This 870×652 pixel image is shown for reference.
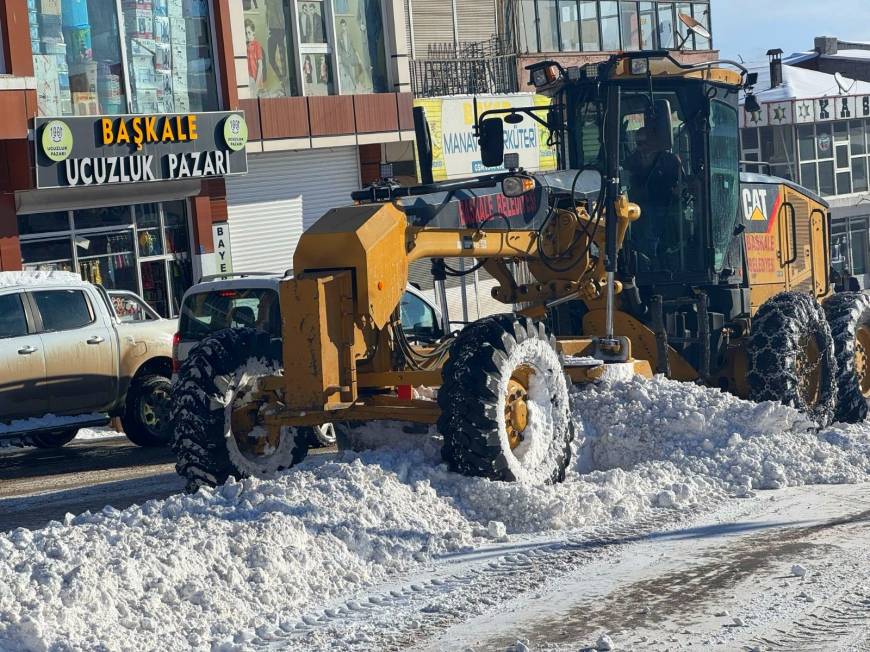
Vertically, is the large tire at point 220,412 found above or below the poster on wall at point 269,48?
below

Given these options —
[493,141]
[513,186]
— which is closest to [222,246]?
[493,141]

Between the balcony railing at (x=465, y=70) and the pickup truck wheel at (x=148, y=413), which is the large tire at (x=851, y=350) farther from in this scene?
the balcony railing at (x=465, y=70)

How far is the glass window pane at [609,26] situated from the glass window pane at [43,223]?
1937cm

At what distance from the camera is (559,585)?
7.23m

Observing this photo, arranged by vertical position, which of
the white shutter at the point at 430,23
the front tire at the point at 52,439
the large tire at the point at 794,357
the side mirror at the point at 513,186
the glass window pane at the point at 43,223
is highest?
the white shutter at the point at 430,23

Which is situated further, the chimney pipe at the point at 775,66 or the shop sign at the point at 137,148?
the shop sign at the point at 137,148

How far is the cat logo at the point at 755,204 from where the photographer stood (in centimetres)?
1261

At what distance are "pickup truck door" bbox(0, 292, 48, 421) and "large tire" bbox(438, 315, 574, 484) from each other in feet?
21.1

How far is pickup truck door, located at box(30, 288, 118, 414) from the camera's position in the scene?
14.1m

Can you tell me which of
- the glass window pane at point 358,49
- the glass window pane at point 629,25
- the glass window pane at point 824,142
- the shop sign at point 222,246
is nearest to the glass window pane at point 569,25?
the glass window pane at point 629,25

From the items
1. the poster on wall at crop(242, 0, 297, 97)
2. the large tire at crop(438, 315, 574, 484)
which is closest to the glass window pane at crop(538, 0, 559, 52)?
the poster on wall at crop(242, 0, 297, 97)

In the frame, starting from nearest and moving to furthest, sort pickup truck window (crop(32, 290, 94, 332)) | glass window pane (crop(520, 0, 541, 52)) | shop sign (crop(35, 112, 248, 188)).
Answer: pickup truck window (crop(32, 290, 94, 332)) → shop sign (crop(35, 112, 248, 188)) → glass window pane (crop(520, 0, 541, 52))

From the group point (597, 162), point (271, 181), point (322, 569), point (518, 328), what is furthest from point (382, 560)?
point (271, 181)

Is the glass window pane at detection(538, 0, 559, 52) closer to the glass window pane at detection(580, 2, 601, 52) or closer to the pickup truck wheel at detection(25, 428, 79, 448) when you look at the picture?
the glass window pane at detection(580, 2, 601, 52)
